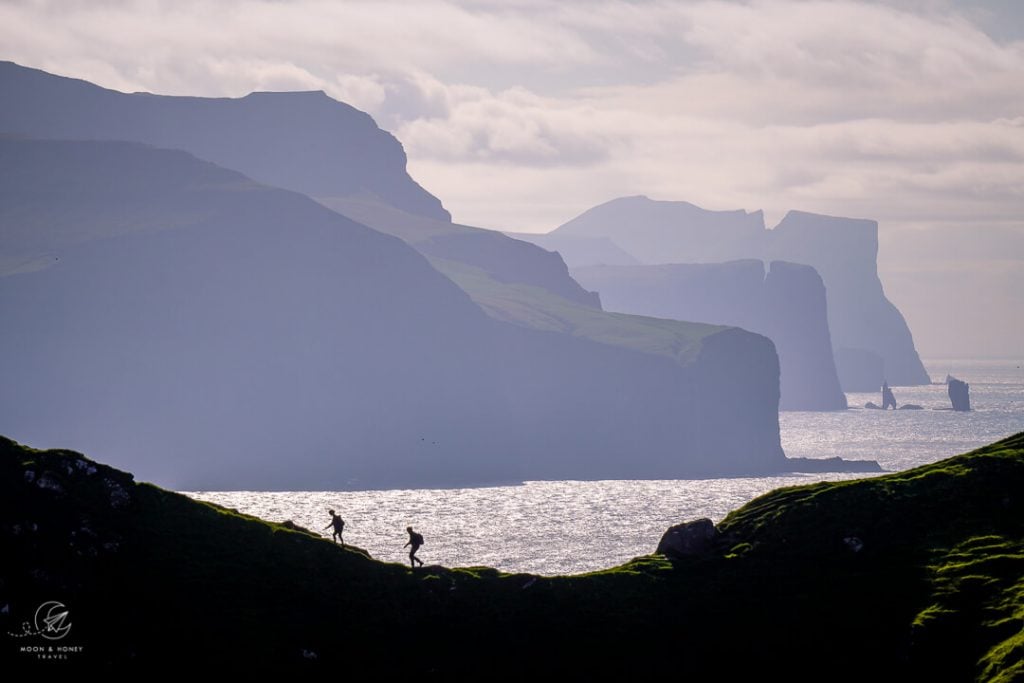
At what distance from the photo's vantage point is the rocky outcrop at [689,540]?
74500 millimetres

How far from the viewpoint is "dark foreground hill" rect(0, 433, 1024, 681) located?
60.5 m

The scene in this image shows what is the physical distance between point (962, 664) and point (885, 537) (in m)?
14.3

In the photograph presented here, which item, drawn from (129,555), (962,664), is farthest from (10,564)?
(962,664)

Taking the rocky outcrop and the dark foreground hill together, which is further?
the rocky outcrop

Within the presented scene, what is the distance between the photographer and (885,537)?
7356 centimetres

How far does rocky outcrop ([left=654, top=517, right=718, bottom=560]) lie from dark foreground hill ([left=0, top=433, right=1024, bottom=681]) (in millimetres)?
563

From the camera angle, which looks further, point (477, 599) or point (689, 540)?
point (689, 540)

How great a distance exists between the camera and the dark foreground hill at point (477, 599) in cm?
6050

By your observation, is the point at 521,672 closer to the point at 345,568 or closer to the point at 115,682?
the point at 345,568

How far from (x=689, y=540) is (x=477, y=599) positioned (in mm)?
15302

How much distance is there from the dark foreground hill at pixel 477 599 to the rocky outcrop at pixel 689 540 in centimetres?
56

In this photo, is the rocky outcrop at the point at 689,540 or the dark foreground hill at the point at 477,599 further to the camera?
the rocky outcrop at the point at 689,540

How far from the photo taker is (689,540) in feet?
246

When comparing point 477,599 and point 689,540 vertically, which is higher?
point 689,540
